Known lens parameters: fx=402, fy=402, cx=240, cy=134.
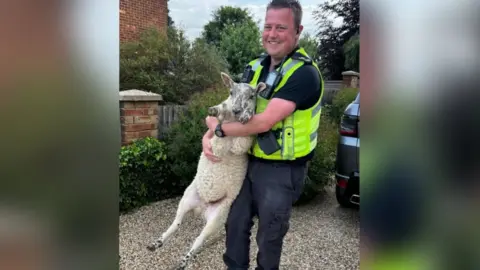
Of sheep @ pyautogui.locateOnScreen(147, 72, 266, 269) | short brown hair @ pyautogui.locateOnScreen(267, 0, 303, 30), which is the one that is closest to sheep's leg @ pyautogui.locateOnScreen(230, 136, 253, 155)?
sheep @ pyautogui.locateOnScreen(147, 72, 266, 269)

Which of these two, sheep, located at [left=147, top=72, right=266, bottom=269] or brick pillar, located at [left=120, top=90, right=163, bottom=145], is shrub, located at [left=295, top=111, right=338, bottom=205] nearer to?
brick pillar, located at [left=120, top=90, right=163, bottom=145]

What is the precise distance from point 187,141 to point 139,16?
7996 mm

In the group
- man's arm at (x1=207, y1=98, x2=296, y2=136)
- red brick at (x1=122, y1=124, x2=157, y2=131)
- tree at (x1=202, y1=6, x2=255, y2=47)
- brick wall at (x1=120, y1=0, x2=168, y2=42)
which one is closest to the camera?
man's arm at (x1=207, y1=98, x2=296, y2=136)

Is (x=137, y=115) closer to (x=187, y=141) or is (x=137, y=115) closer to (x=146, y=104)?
(x=146, y=104)

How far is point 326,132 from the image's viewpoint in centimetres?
548

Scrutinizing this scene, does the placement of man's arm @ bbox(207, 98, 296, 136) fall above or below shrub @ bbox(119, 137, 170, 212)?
above

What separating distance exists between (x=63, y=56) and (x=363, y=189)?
0.81 metres

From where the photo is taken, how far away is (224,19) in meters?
21.9

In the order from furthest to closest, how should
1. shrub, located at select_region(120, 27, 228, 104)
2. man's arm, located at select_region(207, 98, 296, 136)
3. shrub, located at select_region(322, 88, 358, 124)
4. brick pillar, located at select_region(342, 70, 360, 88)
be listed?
brick pillar, located at select_region(342, 70, 360, 88) < shrub, located at select_region(322, 88, 358, 124) < shrub, located at select_region(120, 27, 228, 104) < man's arm, located at select_region(207, 98, 296, 136)

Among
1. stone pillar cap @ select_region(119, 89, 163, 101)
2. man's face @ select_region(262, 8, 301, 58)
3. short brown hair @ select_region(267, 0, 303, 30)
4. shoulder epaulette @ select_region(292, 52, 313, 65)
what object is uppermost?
short brown hair @ select_region(267, 0, 303, 30)

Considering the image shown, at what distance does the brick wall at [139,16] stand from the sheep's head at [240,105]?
8.82 m

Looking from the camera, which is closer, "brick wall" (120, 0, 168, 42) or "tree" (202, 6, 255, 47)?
"brick wall" (120, 0, 168, 42)

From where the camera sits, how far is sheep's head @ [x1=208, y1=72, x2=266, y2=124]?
2.14m

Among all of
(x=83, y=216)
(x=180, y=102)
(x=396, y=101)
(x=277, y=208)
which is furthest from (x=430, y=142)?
(x=180, y=102)
